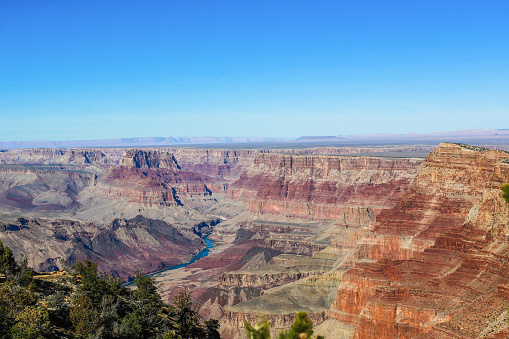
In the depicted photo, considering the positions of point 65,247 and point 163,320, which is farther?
point 65,247

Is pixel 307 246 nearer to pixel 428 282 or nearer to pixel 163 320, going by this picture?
pixel 428 282

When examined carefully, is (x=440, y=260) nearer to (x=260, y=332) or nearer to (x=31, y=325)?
(x=31, y=325)

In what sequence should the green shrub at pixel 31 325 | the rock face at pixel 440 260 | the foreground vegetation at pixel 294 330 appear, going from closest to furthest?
the foreground vegetation at pixel 294 330 < the green shrub at pixel 31 325 < the rock face at pixel 440 260

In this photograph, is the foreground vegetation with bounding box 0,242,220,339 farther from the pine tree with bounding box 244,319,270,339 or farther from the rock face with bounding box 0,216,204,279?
the rock face with bounding box 0,216,204,279

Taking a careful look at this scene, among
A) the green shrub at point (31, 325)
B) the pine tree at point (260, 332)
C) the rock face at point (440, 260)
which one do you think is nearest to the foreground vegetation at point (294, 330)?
the pine tree at point (260, 332)

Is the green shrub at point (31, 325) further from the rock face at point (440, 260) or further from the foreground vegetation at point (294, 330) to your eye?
the rock face at point (440, 260)

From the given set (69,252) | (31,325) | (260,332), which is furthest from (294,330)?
(69,252)

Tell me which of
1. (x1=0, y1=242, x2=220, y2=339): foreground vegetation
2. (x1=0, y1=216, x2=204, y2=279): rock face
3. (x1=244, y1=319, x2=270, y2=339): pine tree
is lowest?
(x1=0, y1=216, x2=204, y2=279): rock face

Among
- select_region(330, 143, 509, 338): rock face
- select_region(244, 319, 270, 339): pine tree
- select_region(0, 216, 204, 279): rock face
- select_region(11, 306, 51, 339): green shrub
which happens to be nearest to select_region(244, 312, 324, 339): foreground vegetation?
select_region(244, 319, 270, 339): pine tree

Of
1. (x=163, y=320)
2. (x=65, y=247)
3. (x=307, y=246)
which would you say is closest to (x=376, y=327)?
(x=163, y=320)
